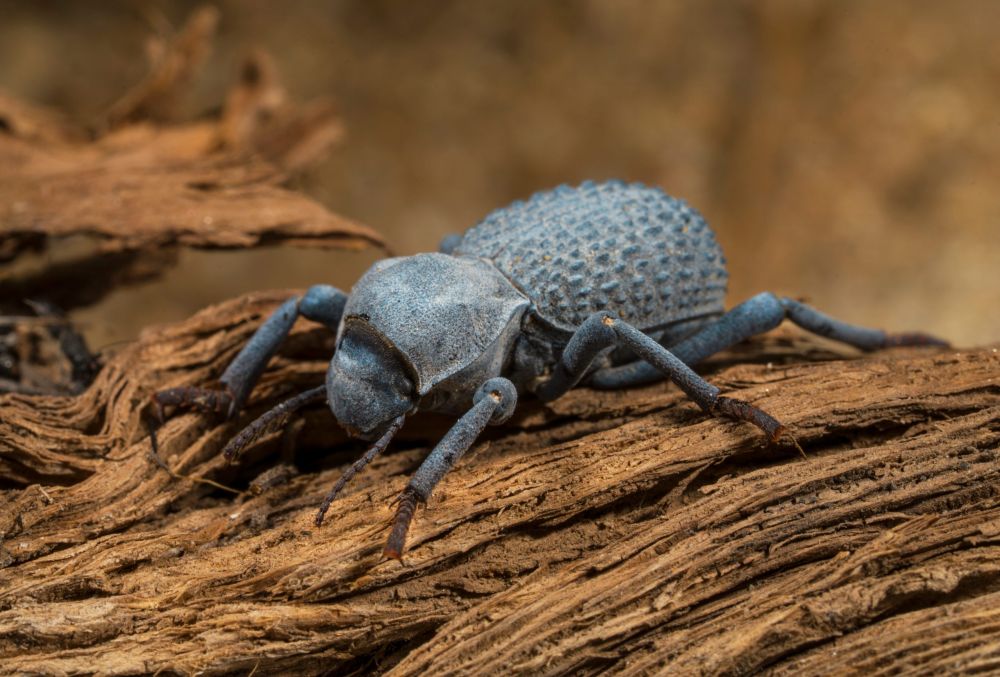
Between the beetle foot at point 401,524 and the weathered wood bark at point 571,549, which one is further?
the beetle foot at point 401,524

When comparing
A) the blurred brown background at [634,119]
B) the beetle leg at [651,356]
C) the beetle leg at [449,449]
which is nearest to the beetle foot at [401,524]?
Result: the beetle leg at [449,449]

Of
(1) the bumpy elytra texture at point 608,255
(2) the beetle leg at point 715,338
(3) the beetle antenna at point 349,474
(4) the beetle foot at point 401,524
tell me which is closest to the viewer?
(4) the beetle foot at point 401,524

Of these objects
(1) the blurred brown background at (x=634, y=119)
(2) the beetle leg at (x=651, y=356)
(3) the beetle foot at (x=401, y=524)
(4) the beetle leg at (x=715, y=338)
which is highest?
(1) the blurred brown background at (x=634, y=119)

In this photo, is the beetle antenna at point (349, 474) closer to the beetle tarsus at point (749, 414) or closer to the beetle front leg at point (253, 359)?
the beetle front leg at point (253, 359)

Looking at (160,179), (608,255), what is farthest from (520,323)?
(160,179)

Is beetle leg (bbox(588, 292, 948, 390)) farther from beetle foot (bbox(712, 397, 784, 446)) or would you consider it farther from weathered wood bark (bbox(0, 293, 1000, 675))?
beetle foot (bbox(712, 397, 784, 446))

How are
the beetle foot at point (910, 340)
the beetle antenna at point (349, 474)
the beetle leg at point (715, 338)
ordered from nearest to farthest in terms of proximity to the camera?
the beetle antenna at point (349, 474)
the beetle leg at point (715, 338)
the beetle foot at point (910, 340)

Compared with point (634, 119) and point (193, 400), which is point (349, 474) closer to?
point (193, 400)

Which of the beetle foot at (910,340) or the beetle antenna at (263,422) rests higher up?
the beetle foot at (910,340)
